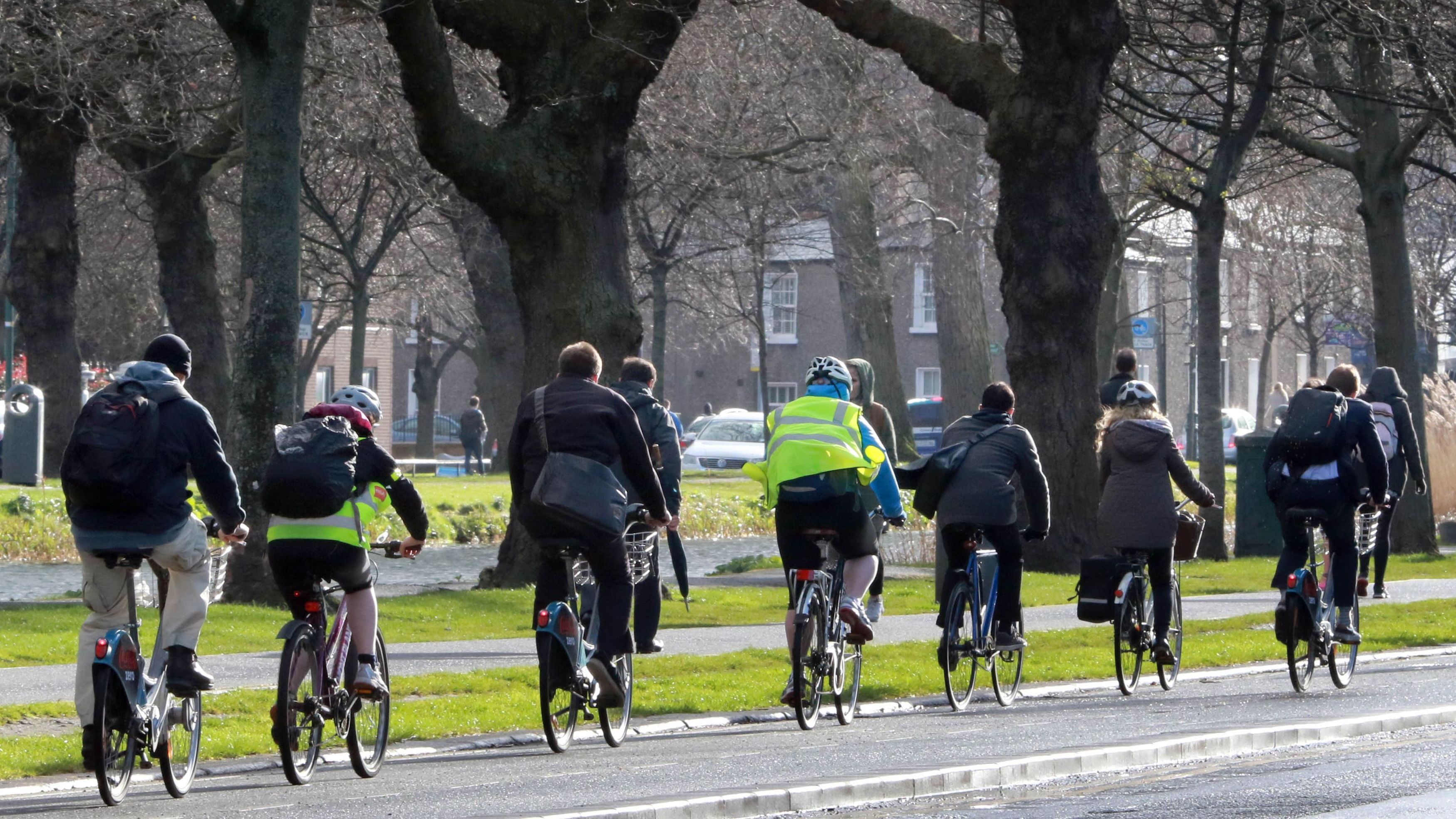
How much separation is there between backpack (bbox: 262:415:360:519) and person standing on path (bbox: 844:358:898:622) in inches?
120

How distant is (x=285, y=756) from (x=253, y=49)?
7.61 metres

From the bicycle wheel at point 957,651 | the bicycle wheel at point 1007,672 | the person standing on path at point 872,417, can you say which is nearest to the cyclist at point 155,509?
the person standing on path at point 872,417

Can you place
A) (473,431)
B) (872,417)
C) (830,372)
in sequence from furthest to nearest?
1. (473,431)
2. (872,417)
3. (830,372)

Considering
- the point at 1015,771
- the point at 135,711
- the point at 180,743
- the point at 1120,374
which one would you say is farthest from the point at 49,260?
the point at 1015,771

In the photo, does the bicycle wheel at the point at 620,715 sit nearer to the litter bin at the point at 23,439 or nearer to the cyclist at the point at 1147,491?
the cyclist at the point at 1147,491

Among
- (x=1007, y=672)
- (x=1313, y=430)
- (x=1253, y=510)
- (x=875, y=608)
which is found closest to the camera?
(x=1007, y=672)

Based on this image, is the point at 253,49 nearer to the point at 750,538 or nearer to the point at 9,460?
the point at 9,460

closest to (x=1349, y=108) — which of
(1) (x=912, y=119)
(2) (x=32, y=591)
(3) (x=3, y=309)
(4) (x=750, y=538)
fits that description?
(1) (x=912, y=119)

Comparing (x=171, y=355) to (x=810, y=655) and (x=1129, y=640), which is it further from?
(x=1129, y=640)

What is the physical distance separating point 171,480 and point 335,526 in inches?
26.6

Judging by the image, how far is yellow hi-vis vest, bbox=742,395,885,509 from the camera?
32.9ft

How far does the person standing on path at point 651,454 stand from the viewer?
1177 centimetres

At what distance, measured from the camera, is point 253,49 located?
14.4m

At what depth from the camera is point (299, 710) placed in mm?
8086
